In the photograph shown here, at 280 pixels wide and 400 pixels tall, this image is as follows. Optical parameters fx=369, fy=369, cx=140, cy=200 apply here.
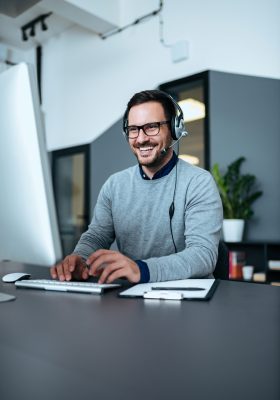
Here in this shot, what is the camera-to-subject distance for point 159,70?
4078mm

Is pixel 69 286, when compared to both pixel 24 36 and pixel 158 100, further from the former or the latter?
pixel 24 36

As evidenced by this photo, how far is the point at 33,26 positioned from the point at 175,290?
17.4 feet

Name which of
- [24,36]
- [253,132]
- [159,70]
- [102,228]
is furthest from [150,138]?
[24,36]

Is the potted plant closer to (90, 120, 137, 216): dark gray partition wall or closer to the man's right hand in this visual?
(90, 120, 137, 216): dark gray partition wall

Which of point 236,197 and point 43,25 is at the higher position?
point 43,25

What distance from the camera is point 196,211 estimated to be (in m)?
1.34

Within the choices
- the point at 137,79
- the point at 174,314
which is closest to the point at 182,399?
the point at 174,314

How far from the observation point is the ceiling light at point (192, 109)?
3857 mm

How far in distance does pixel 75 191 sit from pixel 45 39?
2471 mm

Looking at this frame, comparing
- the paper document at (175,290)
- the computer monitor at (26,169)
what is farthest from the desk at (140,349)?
the computer monitor at (26,169)

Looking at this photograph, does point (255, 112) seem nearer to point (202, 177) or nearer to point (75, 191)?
point (202, 177)

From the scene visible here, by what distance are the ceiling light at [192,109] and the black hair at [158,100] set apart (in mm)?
2298

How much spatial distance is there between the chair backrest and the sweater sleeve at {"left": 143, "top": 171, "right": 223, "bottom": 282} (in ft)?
0.50

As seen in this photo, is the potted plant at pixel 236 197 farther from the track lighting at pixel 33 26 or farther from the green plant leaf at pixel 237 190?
the track lighting at pixel 33 26
